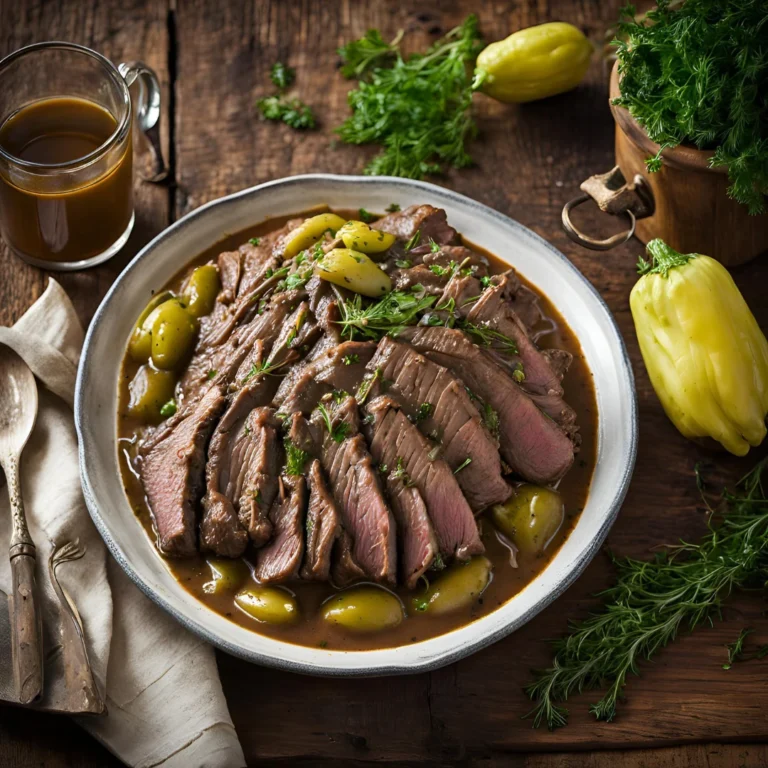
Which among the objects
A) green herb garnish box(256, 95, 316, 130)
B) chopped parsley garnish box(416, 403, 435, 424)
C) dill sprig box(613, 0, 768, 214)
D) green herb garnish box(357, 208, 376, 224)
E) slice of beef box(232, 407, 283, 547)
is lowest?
slice of beef box(232, 407, 283, 547)

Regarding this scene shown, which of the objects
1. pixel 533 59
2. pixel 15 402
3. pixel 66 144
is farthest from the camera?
pixel 533 59

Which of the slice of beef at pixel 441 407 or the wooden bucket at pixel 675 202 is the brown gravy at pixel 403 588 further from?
the wooden bucket at pixel 675 202

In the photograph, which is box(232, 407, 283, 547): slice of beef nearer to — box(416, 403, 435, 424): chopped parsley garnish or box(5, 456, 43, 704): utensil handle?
box(416, 403, 435, 424): chopped parsley garnish

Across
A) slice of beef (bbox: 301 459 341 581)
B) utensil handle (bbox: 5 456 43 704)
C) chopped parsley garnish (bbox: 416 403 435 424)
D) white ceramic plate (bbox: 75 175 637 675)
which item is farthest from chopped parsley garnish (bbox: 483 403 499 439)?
utensil handle (bbox: 5 456 43 704)

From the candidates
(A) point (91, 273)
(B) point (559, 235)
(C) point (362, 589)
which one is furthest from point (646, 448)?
(A) point (91, 273)

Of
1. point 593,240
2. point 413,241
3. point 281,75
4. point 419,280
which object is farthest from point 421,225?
point 281,75

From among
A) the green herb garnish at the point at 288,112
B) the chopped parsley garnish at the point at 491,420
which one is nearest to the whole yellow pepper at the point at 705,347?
the chopped parsley garnish at the point at 491,420

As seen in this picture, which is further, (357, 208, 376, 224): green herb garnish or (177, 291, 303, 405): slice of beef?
(357, 208, 376, 224): green herb garnish

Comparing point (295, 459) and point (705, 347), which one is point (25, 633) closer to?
point (295, 459)
